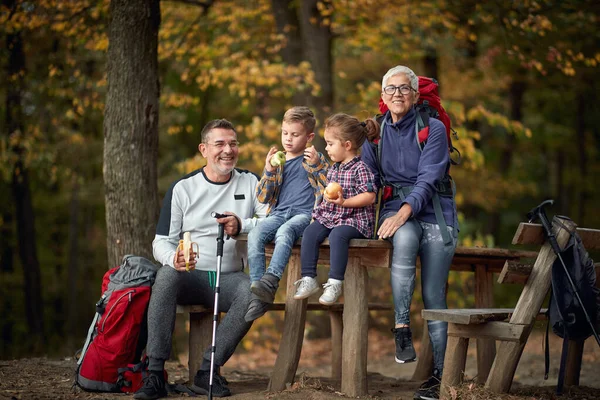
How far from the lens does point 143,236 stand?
7.30 metres

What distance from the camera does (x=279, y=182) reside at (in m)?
5.66

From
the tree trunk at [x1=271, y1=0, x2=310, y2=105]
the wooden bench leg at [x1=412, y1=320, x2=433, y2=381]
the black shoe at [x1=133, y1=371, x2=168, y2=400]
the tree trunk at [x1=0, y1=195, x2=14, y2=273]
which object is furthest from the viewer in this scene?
the tree trunk at [x1=0, y1=195, x2=14, y2=273]

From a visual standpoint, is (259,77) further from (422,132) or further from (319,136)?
(422,132)

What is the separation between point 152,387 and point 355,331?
4.72 ft

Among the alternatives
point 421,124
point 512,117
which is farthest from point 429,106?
point 512,117

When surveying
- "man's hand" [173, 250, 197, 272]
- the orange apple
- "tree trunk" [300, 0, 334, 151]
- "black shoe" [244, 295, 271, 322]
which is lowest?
"black shoe" [244, 295, 271, 322]

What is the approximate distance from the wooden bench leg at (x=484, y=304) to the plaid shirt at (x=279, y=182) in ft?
7.11

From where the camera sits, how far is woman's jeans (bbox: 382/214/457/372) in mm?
5109

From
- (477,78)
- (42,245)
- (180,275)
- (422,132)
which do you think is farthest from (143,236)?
(42,245)

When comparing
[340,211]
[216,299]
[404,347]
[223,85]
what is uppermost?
[223,85]

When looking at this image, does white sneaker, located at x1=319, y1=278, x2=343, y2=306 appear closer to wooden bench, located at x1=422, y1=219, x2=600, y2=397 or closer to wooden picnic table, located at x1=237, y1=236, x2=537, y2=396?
wooden picnic table, located at x1=237, y1=236, x2=537, y2=396

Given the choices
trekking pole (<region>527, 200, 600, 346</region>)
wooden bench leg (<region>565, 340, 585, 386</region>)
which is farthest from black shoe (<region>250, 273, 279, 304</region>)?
wooden bench leg (<region>565, 340, 585, 386</region>)

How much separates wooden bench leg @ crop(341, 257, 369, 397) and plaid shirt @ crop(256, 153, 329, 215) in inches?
22.9

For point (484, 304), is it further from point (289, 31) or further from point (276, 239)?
point (289, 31)
